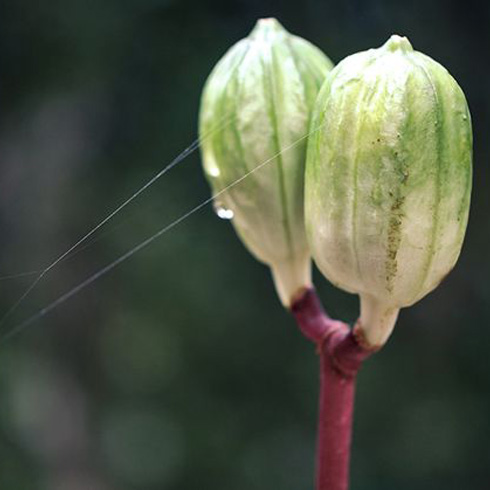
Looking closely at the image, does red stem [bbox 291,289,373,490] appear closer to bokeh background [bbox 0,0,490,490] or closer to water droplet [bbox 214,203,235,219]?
water droplet [bbox 214,203,235,219]

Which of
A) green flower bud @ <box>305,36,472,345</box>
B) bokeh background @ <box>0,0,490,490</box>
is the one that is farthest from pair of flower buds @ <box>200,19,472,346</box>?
bokeh background @ <box>0,0,490,490</box>

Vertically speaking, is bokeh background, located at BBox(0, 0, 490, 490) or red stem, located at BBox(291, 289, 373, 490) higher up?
bokeh background, located at BBox(0, 0, 490, 490)

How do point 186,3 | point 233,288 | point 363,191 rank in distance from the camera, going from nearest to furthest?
point 363,191, point 186,3, point 233,288

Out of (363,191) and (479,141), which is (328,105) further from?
(479,141)

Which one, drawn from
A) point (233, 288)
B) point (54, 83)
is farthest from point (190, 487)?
point (54, 83)

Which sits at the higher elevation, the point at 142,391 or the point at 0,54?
the point at 0,54

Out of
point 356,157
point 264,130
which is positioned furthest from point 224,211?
point 356,157
